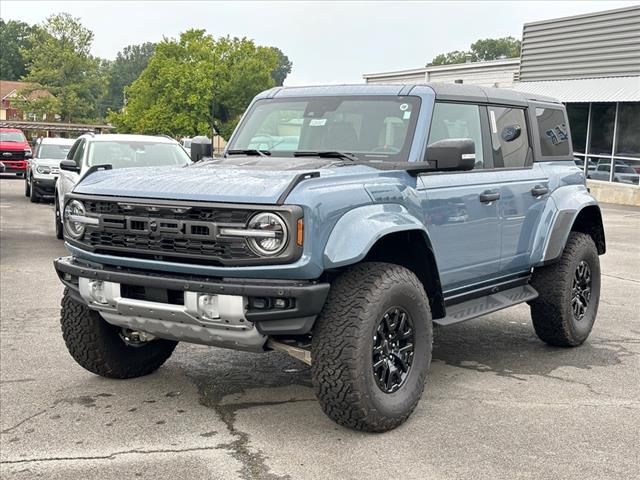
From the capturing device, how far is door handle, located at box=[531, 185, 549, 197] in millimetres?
6055

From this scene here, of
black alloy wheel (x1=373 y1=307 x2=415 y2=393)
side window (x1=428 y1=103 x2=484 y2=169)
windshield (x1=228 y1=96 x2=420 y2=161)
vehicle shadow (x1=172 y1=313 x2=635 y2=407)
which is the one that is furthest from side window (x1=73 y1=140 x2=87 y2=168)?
black alloy wheel (x1=373 y1=307 x2=415 y2=393)

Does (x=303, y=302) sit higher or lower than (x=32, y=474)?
higher

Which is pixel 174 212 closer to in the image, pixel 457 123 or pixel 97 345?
pixel 97 345

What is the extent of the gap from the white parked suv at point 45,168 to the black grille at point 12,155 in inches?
305

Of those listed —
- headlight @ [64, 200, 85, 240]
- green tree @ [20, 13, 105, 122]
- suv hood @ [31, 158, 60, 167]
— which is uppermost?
green tree @ [20, 13, 105, 122]

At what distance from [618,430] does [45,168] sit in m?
17.4

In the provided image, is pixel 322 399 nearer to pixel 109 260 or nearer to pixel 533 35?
pixel 109 260

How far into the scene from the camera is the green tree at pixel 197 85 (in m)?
55.2

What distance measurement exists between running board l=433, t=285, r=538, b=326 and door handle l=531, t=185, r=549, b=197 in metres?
0.71

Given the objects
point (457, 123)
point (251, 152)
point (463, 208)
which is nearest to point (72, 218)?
point (251, 152)

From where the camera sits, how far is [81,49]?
77.8 metres

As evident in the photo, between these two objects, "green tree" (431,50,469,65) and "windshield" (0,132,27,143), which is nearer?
"windshield" (0,132,27,143)

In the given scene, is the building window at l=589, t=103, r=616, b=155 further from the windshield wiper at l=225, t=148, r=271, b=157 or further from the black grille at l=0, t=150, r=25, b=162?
the black grille at l=0, t=150, r=25, b=162

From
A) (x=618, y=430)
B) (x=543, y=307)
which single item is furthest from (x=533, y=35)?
(x=618, y=430)
